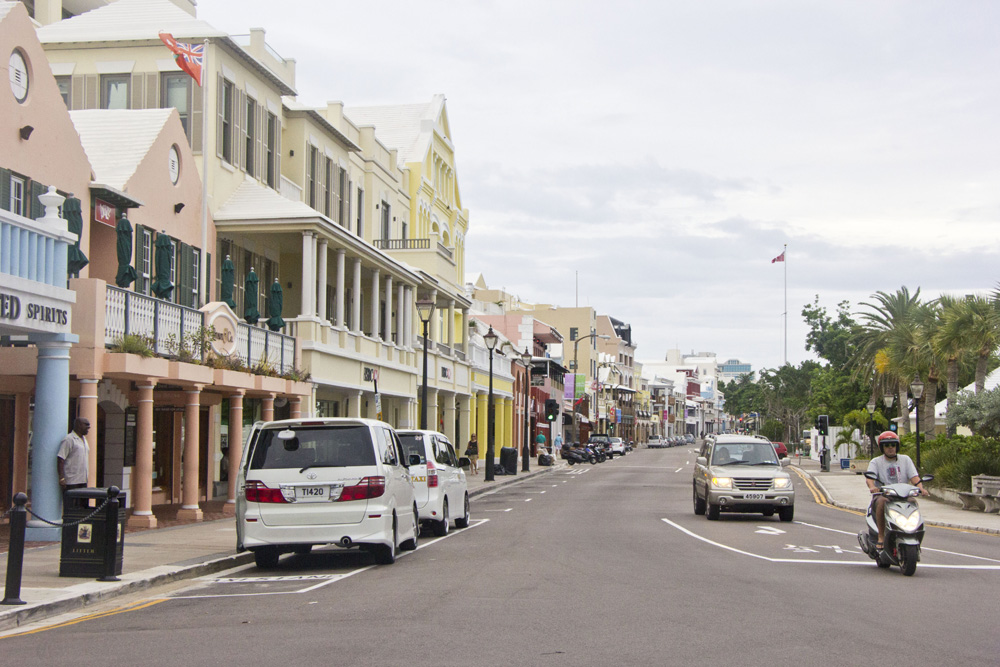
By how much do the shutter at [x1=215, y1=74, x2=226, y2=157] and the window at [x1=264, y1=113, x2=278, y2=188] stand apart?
2901 millimetres

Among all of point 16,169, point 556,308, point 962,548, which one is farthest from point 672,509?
point 556,308

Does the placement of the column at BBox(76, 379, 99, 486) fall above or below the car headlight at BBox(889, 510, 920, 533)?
above

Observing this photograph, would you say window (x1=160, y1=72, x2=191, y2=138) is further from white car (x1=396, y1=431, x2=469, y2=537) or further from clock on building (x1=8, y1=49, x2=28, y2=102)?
white car (x1=396, y1=431, x2=469, y2=537)

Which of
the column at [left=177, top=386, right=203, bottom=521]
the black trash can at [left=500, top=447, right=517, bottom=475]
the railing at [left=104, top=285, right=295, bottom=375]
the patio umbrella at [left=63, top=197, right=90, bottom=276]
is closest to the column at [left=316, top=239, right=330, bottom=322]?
the railing at [left=104, top=285, right=295, bottom=375]

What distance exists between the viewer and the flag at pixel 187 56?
2514 centimetres

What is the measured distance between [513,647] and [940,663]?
3.11 meters

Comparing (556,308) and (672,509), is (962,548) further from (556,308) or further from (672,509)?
(556,308)

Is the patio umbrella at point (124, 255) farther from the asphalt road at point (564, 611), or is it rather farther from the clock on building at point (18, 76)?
the asphalt road at point (564, 611)

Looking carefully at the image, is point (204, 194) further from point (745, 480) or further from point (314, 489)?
point (314, 489)

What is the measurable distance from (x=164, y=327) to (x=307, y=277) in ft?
28.5

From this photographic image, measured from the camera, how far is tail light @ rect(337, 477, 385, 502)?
1438 centimetres

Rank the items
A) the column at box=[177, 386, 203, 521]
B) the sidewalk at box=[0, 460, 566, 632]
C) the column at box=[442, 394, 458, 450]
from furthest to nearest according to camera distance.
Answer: the column at box=[442, 394, 458, 450], the column at box=[177, 386, 203, 521], the sidewalk at box=[0, 460, 566, 632]

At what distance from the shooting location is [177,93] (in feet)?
94.7

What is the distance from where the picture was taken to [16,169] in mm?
19922
